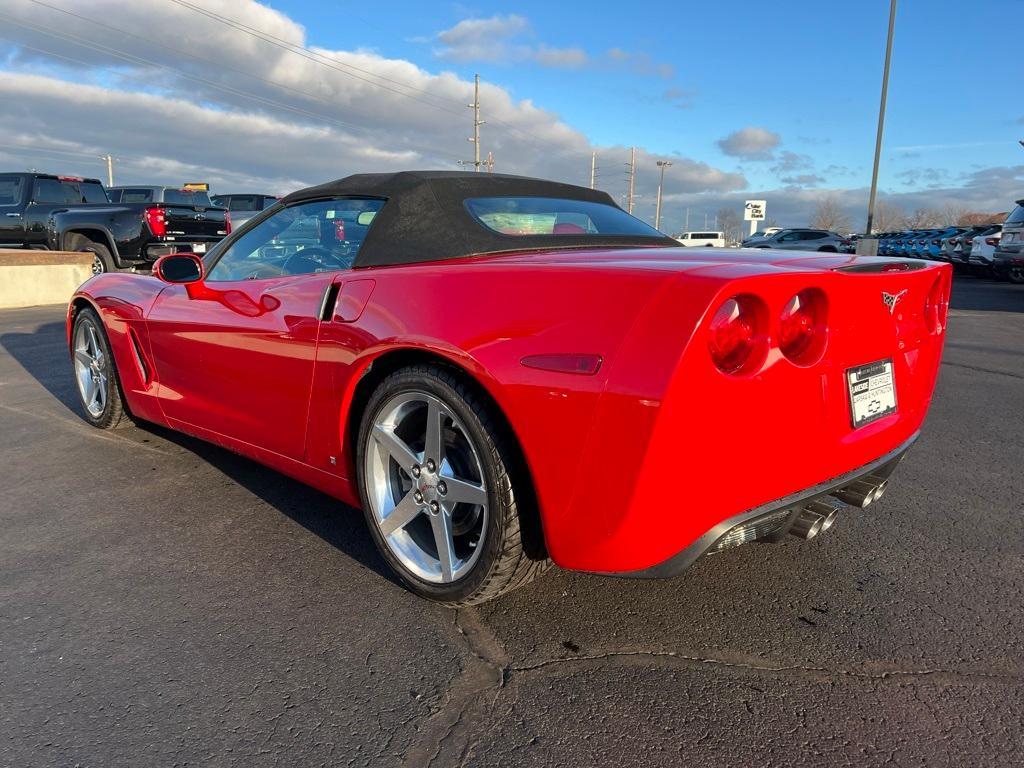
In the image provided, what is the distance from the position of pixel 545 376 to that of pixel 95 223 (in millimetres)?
13293

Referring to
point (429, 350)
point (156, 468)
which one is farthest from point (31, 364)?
point (429, 350)

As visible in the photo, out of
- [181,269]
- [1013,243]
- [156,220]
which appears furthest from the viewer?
[1013,243]

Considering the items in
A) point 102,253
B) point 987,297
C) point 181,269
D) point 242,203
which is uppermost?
point 242,203

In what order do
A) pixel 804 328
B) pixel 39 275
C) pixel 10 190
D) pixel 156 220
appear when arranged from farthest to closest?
1. pixel 10 190
2. pixel 156 220
3. pixel 39 275
4. pixel 804 328

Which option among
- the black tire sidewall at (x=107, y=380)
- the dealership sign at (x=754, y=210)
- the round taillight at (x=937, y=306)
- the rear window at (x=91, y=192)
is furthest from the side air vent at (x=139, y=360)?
the dealership sign at (x=754, y=210)

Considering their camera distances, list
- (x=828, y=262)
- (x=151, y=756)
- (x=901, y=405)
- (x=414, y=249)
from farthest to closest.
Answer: (x=414, y=249), (x=901, y=405), (x=828, y=262), (x=151, y=756)

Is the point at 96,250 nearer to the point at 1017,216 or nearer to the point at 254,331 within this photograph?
the point at 254,331

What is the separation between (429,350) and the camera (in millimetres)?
2201

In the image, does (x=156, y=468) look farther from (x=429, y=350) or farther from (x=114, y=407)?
(x=429, y=350)

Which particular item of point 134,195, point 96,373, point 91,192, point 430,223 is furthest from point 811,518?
point 134,195

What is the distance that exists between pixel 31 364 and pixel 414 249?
5.70 metres

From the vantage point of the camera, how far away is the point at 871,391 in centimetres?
222

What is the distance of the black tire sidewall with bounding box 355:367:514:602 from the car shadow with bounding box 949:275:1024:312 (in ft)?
37.4

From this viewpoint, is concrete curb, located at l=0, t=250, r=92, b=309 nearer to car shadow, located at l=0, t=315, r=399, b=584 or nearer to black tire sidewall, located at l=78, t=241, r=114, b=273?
black tire sidewall, located at l=78, t=241, r=114, b=273
